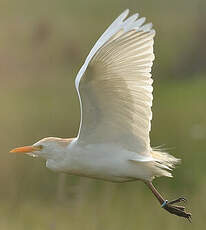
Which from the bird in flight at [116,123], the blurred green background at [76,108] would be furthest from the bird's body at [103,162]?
the blurred green background at [76,108]

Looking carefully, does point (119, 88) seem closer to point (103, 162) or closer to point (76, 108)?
point (103, 162)

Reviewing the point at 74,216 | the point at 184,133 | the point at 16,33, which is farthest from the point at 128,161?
the point at 16,33

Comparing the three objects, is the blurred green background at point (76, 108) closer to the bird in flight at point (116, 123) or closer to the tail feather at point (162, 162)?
the bird in flight at point (116, 123)

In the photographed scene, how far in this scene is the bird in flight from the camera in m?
4.49

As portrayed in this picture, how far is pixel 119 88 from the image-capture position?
4562 millimetres

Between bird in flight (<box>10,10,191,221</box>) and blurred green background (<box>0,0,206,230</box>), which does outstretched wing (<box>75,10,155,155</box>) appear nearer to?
bird in flight (<box>10,10,191,221</box>)

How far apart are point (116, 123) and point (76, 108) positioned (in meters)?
5.15

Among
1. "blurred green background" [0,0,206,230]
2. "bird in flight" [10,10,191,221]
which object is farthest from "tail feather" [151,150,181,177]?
"blurred green background" [0,0,206,230]

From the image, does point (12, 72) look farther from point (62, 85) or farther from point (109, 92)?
point (109, 92)

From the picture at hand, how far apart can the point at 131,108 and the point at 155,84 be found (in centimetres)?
636

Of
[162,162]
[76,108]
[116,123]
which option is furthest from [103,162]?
[76,108]

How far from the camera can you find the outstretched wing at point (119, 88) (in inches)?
172

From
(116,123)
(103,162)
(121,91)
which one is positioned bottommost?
(103,162)

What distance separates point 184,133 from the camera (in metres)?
8.44
